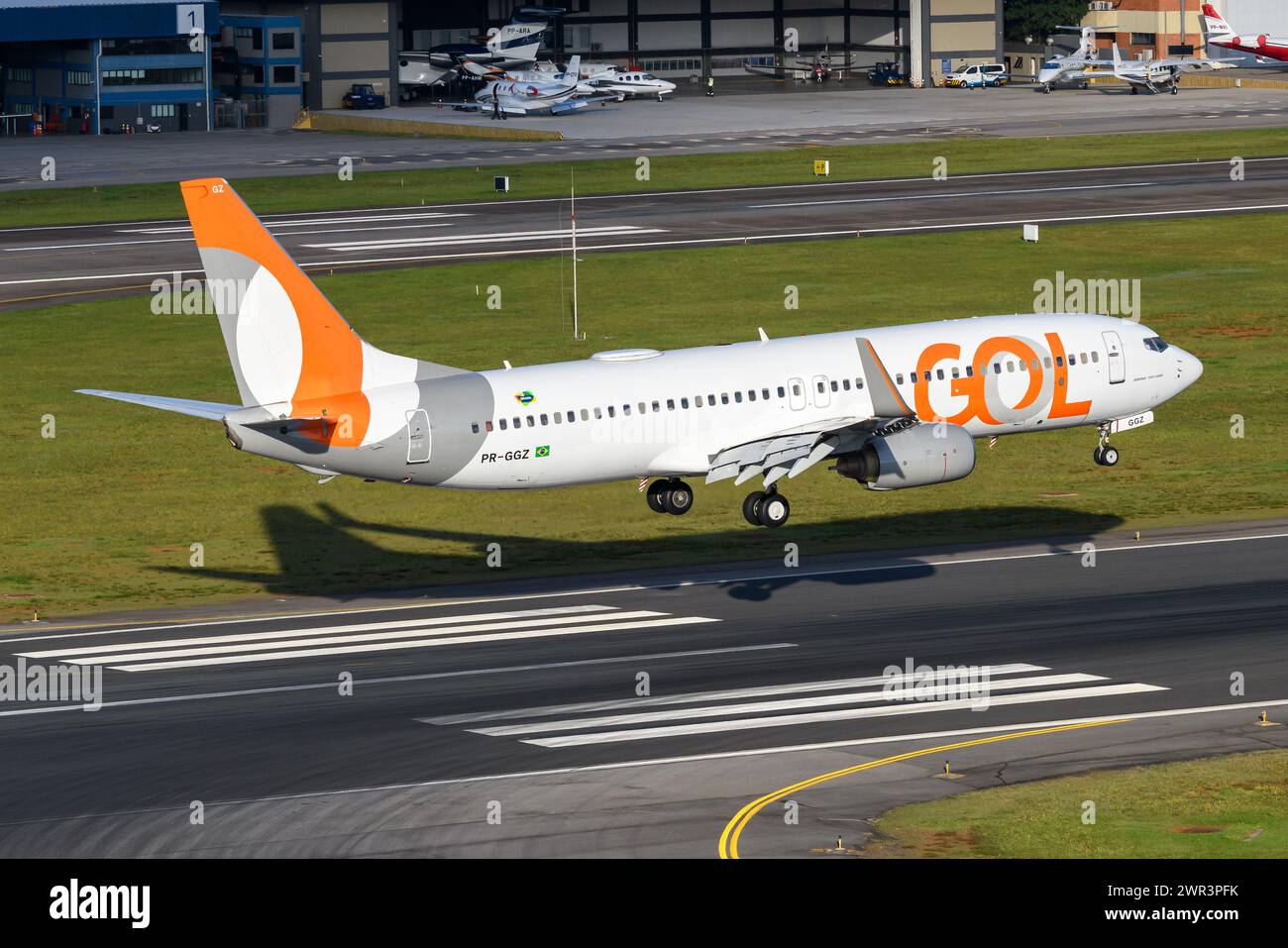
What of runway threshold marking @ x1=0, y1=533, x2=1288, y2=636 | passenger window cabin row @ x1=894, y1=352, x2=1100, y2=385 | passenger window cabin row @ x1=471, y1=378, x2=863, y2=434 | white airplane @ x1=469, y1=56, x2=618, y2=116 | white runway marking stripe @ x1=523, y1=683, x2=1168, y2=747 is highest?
white airplane @ x1=469, y1=56, x2=618, y2=116

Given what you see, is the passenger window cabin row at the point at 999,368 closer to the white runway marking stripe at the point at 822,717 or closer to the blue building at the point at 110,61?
the white runway marking stripe at the point at 822,717

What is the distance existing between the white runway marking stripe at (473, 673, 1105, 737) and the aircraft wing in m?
8.21

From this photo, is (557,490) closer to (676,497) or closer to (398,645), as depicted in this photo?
(676,497)

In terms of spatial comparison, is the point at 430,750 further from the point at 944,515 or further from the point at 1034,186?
the point at 1034,186

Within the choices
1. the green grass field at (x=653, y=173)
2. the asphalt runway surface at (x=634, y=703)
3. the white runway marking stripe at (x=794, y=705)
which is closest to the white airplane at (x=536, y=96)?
the green grass field at (x=653, y=173)

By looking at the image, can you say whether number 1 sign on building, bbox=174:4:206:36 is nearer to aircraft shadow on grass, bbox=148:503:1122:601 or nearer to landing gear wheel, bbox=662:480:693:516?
aircraft shadow on grass, bbox=148:503:1122:601

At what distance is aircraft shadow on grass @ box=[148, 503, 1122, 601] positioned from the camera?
61.7 meters

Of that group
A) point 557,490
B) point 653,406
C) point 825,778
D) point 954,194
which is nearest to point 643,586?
point 653,406

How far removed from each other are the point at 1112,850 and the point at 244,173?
128 metres

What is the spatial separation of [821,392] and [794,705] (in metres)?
12.4

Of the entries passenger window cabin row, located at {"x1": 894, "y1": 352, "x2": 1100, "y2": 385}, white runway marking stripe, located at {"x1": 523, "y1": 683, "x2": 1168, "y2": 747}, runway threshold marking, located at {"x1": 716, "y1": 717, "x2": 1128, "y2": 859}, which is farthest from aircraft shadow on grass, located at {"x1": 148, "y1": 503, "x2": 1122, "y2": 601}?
runway threshold marking, located at {"x1": 716, "y1": 717, "x2": 1128, "y2": 859}

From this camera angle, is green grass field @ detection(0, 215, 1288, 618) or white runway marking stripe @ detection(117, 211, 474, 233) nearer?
green grass field @ detection(0, 215, 1288, 618)

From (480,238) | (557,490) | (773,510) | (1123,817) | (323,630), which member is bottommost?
(1123,817)

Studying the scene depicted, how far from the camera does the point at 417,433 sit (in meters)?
53.1
